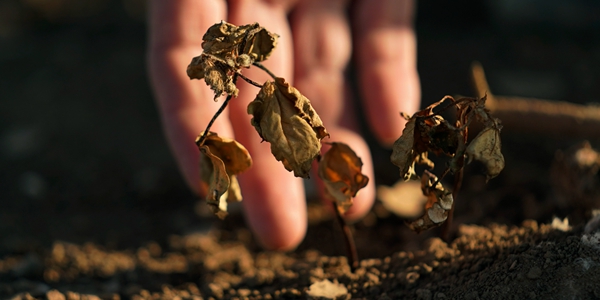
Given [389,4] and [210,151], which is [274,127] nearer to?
[210,151]

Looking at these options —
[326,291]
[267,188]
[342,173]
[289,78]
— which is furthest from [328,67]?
[326,291]

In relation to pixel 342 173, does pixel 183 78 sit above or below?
above

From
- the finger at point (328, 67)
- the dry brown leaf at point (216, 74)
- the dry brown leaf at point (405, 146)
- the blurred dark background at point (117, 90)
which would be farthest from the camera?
the blurred dark background at point (117, 90)

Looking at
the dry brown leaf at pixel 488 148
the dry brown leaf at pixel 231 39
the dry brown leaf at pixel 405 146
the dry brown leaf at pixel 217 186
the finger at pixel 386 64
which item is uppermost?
the finger at pixel 386 64

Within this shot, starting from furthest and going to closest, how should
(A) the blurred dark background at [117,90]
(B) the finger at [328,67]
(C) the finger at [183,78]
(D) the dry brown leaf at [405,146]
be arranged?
(A) the blurred dark background at [117,90]
(B) the finger at [328,67]
(C) the finger at [183,78]
(D) the dry brown leaf at [405,146]

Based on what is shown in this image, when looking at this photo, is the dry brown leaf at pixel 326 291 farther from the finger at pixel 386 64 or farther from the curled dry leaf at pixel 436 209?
the finger at pixel 386 64

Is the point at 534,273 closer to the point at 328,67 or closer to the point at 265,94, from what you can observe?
the point at 265,94

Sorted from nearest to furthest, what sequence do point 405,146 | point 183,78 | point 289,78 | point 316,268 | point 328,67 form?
point 405,146
point 316,268
point 183,78
point 289,78
point 328,67

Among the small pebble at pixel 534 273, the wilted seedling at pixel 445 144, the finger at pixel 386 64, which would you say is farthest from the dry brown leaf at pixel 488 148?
the finger at pixel 386 64

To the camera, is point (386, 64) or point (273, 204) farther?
point (386, 64)
